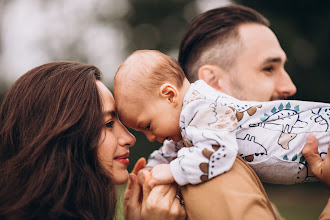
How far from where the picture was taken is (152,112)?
2416mm

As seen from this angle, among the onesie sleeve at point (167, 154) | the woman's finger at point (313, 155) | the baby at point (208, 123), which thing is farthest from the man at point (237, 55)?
the woman's finger at point (313, 155)

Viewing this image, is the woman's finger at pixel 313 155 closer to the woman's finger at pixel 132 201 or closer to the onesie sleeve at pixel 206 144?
the onesie sleeve at pixel 206 144

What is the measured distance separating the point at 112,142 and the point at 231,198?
2.95ft

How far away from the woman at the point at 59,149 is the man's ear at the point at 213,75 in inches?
53.1

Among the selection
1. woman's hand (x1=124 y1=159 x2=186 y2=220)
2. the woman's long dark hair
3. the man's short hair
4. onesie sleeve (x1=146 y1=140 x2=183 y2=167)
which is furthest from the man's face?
the woman's long dark hair

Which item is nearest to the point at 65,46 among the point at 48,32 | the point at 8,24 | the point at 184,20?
the point at 48,32

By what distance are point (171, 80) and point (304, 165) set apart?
3.51 ft

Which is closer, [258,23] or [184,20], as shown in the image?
[258,23]

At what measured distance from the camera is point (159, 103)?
7.93ft

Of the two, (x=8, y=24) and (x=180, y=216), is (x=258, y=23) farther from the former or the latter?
(x=8, y=24)

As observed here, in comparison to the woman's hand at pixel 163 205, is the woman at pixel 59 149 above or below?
above

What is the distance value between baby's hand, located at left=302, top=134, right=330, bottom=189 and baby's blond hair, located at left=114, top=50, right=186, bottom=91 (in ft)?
3.16

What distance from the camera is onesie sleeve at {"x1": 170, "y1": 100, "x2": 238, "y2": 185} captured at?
2020mm

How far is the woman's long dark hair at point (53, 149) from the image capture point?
208 centimetres
